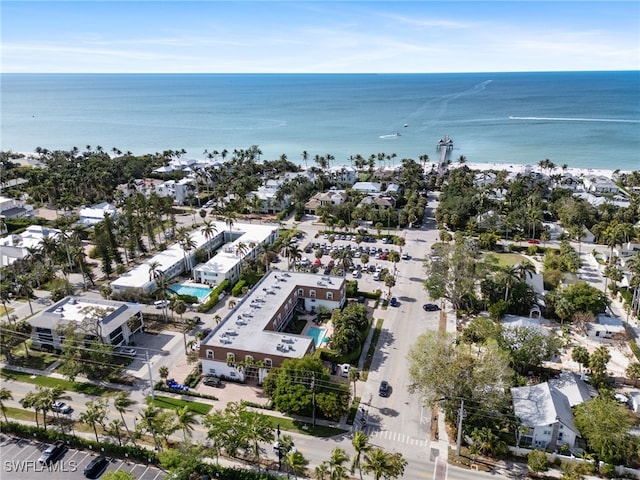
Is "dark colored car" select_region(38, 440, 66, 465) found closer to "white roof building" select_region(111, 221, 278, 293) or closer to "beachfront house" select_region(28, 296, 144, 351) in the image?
"beachfront house" select_region(28, 296, 144, 351)

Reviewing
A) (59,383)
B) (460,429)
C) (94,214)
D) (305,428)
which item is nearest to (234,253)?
(59,383)

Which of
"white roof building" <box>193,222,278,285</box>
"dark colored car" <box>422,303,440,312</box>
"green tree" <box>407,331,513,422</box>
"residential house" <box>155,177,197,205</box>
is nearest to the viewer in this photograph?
"green tree" <box>407,331,513,422</box>

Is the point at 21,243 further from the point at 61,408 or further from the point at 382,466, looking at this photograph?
the point at 382,466

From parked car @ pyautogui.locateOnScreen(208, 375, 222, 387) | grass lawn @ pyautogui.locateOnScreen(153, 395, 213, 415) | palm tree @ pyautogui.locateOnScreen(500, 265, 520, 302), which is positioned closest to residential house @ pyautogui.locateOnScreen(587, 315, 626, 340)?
palm tree @ pyautogui.locateOnScreen(500, 265, 520, 302)

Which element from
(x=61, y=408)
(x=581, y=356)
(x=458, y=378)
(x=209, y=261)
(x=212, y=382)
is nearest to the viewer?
(x=458, y=378)

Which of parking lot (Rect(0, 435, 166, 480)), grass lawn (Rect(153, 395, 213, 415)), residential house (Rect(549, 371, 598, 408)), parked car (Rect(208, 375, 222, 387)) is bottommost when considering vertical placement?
parking lot (Rect(0, 435, 166, 480))
